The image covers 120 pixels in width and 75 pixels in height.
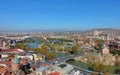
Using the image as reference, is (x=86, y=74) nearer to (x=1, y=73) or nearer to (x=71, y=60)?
(x=1, y=73)

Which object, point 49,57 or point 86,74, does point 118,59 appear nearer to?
point 49,57

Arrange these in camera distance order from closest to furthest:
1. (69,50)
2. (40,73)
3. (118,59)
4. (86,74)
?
(40,73) < (86,74) < (118,59) < (69,50)

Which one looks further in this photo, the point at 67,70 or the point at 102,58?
the point at 102,58

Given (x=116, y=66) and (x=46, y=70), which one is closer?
(x=46, y=70)

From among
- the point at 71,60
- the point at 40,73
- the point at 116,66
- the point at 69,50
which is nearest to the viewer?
the point at 40,73

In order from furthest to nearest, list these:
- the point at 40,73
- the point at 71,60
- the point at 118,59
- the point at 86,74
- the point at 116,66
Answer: the point at 71,60 → the point at 118,59 → the point at 116,66 → the point at 86,74 → the point at 40,73

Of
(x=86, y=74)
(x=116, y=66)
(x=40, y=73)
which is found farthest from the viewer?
(x=116, y=66)

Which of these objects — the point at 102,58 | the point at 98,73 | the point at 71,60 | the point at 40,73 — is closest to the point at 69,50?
the point at 71,60

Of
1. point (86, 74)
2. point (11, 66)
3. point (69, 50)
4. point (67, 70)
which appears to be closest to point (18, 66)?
point (11, 66)

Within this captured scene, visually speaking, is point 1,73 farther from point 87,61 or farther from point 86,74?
point 87,61
